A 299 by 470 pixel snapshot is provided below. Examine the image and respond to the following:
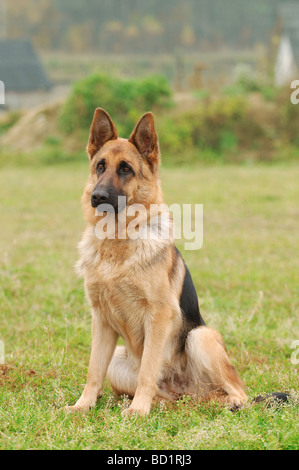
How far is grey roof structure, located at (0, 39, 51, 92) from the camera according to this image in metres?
28.8

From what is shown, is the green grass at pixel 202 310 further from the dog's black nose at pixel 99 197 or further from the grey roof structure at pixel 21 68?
the grey roof structure at pixel 21 68

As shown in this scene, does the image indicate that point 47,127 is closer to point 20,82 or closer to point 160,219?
point 20,82

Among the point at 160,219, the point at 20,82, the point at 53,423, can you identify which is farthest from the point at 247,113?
the point at 53,423

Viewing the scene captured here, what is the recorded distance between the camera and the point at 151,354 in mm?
3883

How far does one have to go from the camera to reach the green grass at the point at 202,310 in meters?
3.35

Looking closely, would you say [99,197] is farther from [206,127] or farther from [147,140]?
[206,127]

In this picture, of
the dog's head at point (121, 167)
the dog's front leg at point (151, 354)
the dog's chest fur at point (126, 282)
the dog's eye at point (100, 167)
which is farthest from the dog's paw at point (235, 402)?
the dog's eye at point (100, 167)

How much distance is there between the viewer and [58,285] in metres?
6.77

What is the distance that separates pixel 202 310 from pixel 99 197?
8.38 feet

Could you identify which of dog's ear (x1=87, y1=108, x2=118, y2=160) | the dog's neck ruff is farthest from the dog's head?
the dog's neck ruff

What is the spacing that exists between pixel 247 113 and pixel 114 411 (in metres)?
17.1

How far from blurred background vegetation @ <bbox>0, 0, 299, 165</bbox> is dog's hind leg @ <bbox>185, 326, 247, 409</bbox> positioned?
46.5 feet

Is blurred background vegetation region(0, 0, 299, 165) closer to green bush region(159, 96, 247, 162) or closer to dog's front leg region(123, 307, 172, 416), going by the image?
green bush region(159, 96, 247, 162)

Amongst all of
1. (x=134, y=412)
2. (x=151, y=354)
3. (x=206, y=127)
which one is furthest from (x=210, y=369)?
(x=206, y=127)
